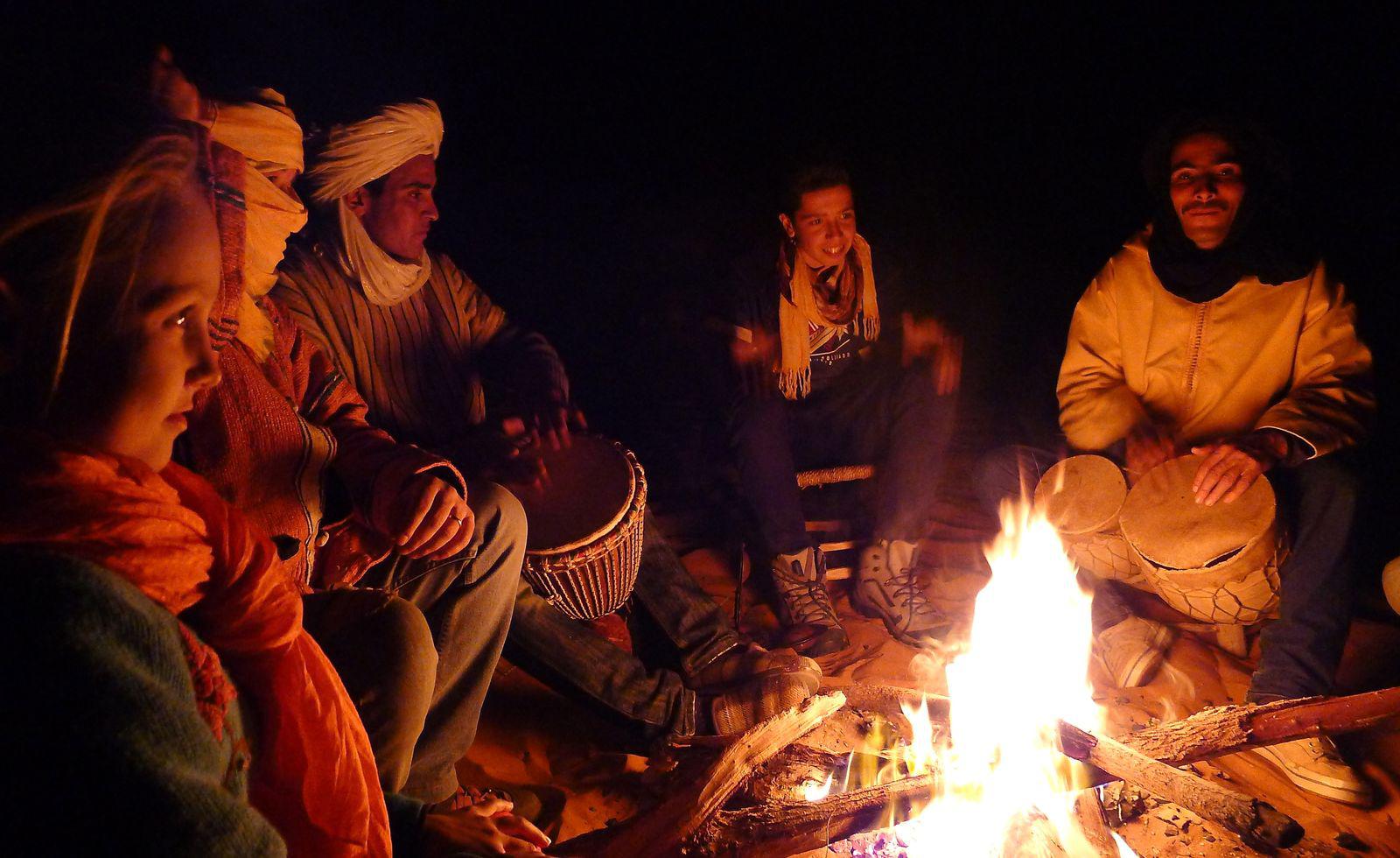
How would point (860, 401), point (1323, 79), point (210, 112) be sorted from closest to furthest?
point (210, 112) < point (860, 401) < point (1323, 79)

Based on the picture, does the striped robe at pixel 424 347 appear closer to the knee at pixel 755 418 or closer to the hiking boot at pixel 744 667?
the knee at pixel 755 418

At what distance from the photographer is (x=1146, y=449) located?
3.38 metres

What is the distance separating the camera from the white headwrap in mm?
2949

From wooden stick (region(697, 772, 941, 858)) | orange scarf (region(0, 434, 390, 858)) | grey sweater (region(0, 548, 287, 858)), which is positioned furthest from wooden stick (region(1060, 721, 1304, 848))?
grey sweater (region(0, 548, 287, 858))

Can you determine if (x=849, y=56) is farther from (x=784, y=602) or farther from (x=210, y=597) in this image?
(x=210, y=597)

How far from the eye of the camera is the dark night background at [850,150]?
15.6 feet

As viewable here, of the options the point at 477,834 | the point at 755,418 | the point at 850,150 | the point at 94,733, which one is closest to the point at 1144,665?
the point at 755,418

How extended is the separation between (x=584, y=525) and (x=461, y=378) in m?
0.91

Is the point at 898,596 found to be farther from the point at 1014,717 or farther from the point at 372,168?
the point at 372,168

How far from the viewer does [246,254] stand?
6.86 feet

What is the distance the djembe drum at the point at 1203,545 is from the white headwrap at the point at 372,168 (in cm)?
297

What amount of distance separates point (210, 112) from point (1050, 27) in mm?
5805

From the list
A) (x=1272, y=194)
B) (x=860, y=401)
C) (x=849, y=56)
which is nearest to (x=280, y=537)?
(x=860, y=401)

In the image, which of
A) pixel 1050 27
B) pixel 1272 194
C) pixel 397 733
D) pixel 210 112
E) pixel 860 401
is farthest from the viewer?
pixel 1050 27
